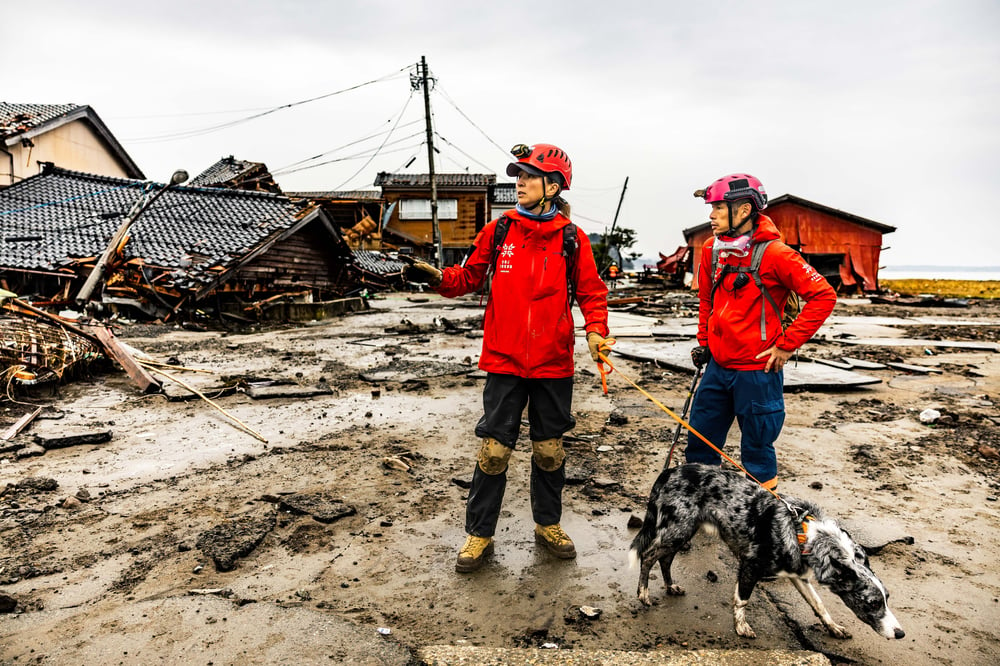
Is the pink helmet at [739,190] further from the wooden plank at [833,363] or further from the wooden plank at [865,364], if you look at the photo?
the wooden plank at [865,364]

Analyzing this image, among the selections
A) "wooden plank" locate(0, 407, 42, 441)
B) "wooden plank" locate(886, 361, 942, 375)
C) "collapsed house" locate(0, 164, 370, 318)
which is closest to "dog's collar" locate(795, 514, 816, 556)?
"wooden plank" locate(0, 407, 42, 441)

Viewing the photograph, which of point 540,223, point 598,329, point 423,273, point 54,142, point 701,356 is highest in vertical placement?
point 54,142

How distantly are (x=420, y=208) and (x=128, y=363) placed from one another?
34.7m

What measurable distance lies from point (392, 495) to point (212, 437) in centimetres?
238

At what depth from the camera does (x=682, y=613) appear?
287 cm

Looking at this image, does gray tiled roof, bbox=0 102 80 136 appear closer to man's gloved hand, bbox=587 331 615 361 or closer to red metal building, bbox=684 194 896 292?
man's gloved hand, bbox=587 331 615 361

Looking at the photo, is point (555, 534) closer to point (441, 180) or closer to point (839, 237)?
point (839, 237)

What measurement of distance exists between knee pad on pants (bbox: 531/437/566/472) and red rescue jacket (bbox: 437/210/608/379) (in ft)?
1.26

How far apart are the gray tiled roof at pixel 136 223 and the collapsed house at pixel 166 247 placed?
3cm

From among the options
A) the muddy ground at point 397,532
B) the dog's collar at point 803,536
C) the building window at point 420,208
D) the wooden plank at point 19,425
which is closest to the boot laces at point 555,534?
the muddy ground at point 397,532

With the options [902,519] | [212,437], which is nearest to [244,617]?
[212,437]

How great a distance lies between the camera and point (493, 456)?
331 centimetres

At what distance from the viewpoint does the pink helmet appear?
335 centimetres

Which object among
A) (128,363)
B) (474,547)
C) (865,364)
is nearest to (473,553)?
(474,547)
